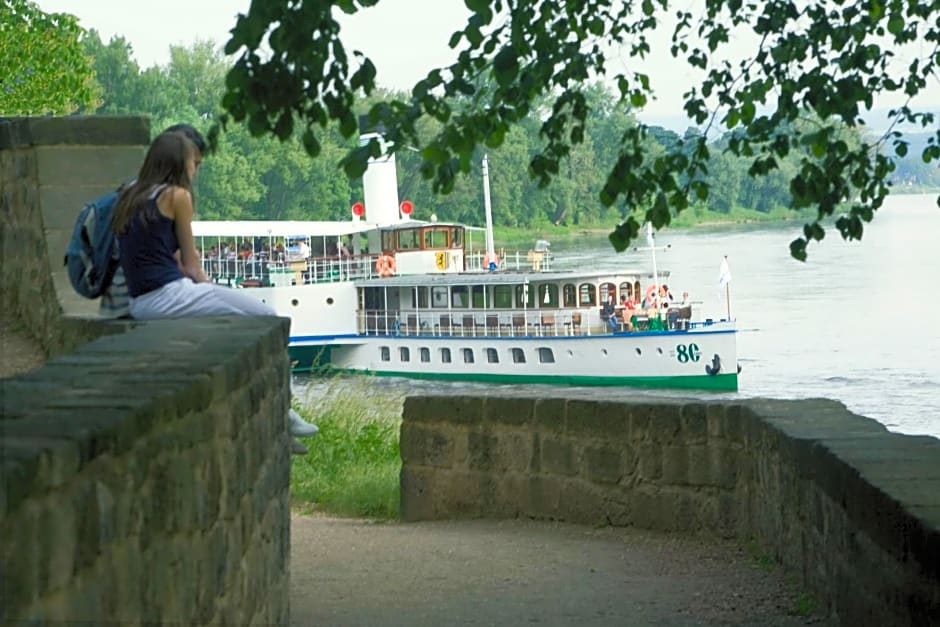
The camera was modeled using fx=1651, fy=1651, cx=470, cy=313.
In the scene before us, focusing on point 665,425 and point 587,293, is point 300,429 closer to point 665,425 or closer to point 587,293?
point 665,425

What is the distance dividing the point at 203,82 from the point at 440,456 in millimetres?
79951

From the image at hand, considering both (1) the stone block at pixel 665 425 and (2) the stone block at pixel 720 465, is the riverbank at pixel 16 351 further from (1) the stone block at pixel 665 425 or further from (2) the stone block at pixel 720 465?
(2) the stone block at pixel 720 465

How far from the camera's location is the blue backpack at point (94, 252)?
631 cm

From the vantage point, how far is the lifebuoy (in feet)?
160

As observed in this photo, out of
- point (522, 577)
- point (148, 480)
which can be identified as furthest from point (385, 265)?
point (148, 480)

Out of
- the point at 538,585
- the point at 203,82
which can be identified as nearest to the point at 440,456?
the point at 538,585

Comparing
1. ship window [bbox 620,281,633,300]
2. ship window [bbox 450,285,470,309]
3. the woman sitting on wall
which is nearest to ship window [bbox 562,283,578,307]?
ship window [bbox 620,281,633,300]

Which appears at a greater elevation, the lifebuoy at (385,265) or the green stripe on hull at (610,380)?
the lifebuoy at (385,265)

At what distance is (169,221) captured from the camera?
233 inches

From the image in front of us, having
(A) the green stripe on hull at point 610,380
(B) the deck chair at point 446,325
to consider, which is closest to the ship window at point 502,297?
(B) the deck chair at point 446,325

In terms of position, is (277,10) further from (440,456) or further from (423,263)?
(423,263)

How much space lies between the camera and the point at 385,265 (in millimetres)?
48875

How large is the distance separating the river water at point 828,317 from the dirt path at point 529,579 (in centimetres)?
1175

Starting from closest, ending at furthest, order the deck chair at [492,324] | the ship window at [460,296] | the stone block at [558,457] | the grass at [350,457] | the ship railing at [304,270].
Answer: the stone block at [558,457]
the grass at [350,457]
the deck chair at [492,324]
the ship window at [460,296]
the ship railing at [304,270]
